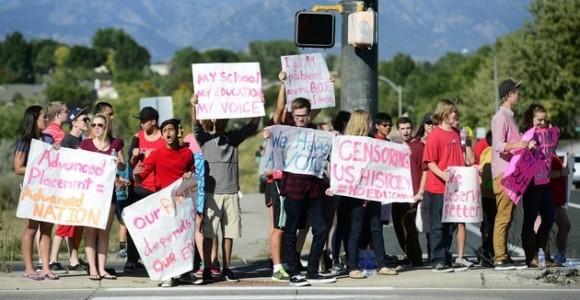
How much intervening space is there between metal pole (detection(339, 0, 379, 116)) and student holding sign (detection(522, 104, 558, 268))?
6.46 ft

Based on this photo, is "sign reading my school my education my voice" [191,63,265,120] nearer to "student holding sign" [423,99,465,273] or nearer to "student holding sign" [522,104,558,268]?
"student holding sign" [423,99,465,273]

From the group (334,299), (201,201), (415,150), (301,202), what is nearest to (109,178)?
(201,201)

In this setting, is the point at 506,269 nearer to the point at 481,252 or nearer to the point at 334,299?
the point at 481,252

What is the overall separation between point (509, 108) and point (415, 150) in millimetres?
1314

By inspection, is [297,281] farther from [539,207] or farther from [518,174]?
[539,207]

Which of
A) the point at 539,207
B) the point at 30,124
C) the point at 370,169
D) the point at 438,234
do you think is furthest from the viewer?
the point at 539,207

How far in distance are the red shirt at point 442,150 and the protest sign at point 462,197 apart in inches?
3.2

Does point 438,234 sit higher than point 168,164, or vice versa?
point 168,164

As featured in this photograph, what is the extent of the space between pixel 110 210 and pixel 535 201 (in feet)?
15.1

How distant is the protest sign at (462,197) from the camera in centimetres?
1323

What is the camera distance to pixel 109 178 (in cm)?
1272

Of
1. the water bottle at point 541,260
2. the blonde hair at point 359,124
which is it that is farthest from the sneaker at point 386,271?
the water bottle at point 541,260

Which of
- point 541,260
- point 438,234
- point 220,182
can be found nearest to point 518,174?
point 541,260

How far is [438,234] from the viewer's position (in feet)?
43.6
